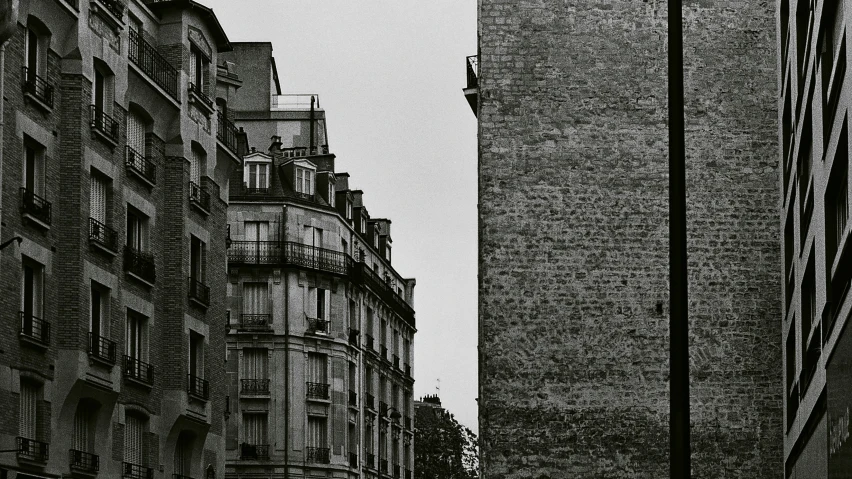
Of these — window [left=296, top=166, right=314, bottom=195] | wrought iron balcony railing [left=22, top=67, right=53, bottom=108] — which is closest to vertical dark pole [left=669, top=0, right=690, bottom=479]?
wrought iron balcony railing [left=22, top=67, right=53, bottom=108]

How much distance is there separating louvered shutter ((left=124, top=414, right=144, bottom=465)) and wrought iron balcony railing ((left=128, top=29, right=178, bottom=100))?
26.0 feet

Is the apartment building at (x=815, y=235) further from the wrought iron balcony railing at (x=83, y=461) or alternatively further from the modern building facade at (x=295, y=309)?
the modern building facade at (x=295, y=309)

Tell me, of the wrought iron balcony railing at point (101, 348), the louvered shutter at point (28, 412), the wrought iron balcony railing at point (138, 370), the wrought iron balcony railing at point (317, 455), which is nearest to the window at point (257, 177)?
the wrought iron balcony railing at point (317, 455)

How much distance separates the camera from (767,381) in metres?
27.9

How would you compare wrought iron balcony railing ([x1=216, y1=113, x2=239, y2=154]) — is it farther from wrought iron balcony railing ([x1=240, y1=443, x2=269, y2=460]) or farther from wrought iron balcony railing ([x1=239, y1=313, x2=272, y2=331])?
wrought iron balcony railing ([x1=240, y1=443, x2=269, y2=460])

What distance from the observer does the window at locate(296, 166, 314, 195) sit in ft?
214

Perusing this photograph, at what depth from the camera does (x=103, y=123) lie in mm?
33062

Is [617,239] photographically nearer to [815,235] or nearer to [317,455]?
[815,235]

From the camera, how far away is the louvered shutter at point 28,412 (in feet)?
94.5

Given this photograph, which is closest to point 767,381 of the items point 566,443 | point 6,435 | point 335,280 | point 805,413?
point 566,443

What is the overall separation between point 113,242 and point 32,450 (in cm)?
579

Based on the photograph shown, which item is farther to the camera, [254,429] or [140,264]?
[254,429]

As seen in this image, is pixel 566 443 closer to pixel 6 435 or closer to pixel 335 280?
pixel 6 435

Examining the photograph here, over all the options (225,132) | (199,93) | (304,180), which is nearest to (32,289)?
(199,93)
